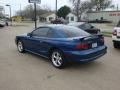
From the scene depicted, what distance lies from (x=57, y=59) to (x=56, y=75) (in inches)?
33.0

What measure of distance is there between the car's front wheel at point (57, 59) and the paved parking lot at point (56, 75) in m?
0.18

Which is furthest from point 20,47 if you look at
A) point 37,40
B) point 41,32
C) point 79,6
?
point 79,6

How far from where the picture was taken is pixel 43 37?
684cm

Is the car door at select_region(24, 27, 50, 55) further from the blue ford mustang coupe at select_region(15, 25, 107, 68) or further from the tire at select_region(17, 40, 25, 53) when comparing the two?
the tire at select_region(17, 40, 25, 53)

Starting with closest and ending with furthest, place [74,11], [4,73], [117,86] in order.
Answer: [117,86] → [4,73] → [74,11]

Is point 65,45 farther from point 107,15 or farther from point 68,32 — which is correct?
point 107,15

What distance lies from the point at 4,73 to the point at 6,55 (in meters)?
2.60

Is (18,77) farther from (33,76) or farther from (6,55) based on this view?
(6,55)

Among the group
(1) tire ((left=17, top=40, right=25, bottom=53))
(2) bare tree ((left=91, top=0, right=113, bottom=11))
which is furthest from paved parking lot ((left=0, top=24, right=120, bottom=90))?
(2) bare tree ((left=91, top=0, right=113, bottom=11))

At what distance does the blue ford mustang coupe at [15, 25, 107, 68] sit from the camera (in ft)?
18.5

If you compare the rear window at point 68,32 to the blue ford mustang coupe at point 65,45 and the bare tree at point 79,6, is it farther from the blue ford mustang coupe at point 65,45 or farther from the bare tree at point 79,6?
the bare tree at point 79,6

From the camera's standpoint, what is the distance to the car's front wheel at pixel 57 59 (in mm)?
5958

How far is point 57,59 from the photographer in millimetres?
6211

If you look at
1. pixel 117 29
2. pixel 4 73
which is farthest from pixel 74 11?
pixel 4 73
